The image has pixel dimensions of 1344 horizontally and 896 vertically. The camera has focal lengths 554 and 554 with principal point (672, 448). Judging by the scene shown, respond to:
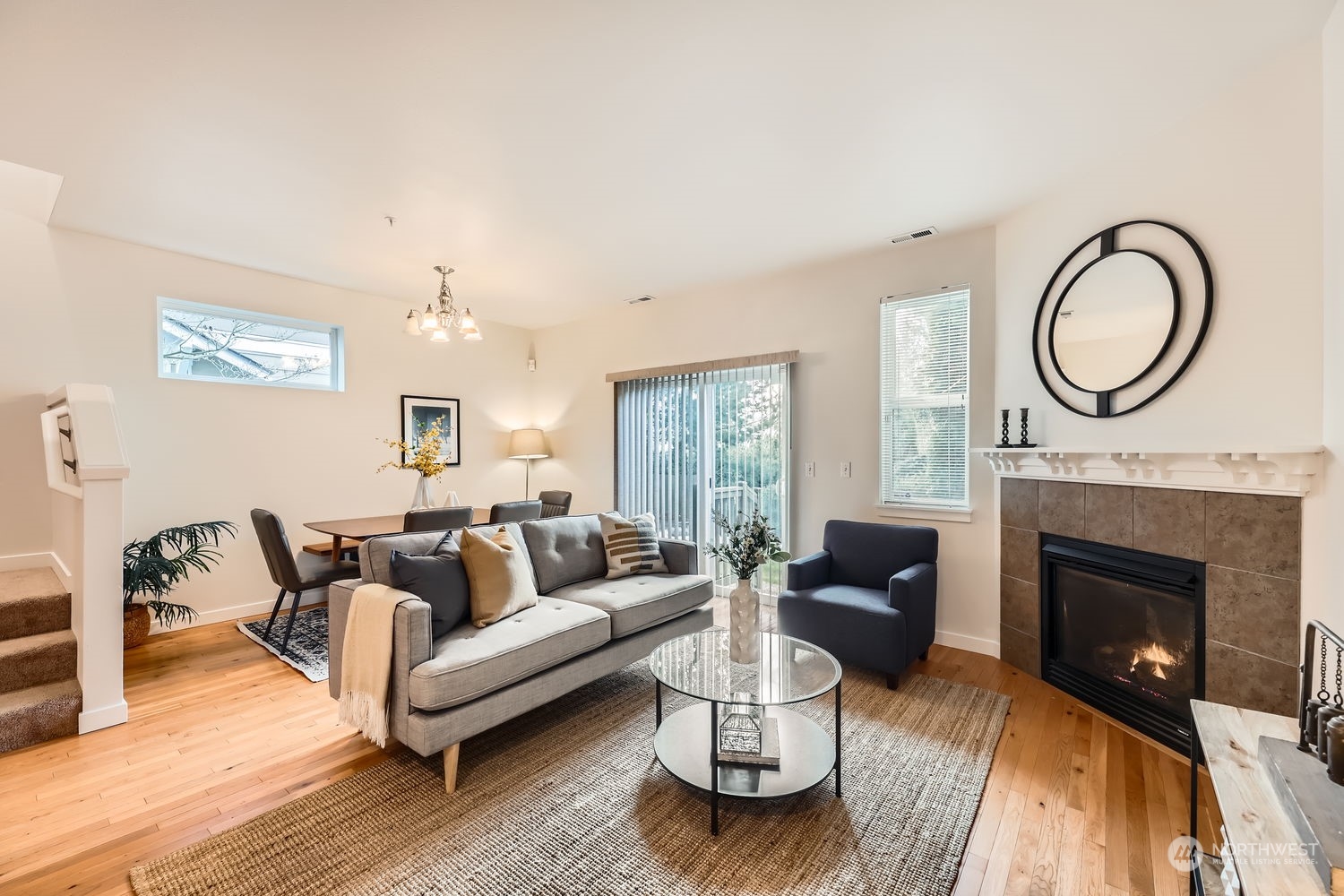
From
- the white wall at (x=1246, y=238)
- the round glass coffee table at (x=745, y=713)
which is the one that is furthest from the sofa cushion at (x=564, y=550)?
the white wall at (x=1246, y=238)

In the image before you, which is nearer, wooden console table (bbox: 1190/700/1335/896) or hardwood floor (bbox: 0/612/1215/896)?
wooden console table (bbox: 1190/700/1335/896)

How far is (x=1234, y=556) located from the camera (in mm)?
2197

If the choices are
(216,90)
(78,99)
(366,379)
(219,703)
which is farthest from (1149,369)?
(366,379)

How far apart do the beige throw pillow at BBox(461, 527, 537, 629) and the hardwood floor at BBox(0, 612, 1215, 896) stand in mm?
720

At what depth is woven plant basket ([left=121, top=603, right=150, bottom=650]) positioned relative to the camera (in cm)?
346

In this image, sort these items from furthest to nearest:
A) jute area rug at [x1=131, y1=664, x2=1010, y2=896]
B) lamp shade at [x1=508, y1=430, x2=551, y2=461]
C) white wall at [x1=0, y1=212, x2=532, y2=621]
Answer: lamp shade at [x1=508, y1=430, x2=551, y2=461], white wall at [x1=0, y1=212, x2=532, y2=621], jute area rug at [x1=131, y1=664, x2=1010, y2=896]

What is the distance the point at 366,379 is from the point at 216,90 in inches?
118

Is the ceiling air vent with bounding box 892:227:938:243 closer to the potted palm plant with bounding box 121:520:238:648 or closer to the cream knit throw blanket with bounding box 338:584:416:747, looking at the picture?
the cream knit throw blanket with bounding box 338:584:416:747

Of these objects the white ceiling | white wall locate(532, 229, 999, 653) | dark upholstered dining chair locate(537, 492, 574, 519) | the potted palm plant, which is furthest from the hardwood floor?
the white ceiling

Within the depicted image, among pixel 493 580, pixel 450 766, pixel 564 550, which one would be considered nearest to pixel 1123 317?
pixel 564 550

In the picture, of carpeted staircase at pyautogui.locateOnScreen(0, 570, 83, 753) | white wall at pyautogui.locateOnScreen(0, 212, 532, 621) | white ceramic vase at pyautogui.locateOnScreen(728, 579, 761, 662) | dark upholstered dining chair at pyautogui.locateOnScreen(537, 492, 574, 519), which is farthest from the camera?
dark upholstered dining chair at pyautogui.locateOnScreen(537, 492, 574, 519)

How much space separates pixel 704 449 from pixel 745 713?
8.52 feet

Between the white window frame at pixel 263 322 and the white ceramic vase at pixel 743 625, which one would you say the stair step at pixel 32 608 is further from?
the white ceramic vase at pixel 743 625

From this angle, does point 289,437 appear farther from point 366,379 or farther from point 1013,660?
point 1013,660
